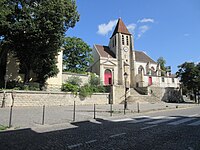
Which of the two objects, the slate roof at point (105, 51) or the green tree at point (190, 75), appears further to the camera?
the slate roof at point (105, 51)

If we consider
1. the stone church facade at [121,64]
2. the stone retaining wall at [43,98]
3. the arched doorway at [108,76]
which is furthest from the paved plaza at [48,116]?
the arched doorway at [108,76]

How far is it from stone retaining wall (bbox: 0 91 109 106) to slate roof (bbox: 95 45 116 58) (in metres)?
16.5

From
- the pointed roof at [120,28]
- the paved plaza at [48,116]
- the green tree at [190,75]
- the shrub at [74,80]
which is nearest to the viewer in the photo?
the paved plaza at [48,116]

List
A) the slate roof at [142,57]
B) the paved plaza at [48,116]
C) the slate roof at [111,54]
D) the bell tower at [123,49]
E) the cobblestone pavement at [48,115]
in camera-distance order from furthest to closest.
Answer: the slate roof at [142,57] → the slate roof at [111,54] → the bell tower at [123,49] → the cobblestone pavement at [48,115] → the paved plaza at [48,116]

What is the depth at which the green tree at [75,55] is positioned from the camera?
38094 millimetres

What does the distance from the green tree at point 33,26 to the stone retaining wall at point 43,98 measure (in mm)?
4426

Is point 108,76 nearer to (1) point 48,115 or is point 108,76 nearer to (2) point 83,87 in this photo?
(2) point 83,87

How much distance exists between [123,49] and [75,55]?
10985mm

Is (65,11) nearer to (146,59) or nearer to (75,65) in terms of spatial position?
(75,65)

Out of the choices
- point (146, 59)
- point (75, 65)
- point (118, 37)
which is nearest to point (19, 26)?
point (75, 65)

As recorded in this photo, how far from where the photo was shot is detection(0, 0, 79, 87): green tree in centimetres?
1808

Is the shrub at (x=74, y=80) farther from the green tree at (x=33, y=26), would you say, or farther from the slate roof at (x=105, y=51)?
the slate roof at (x=105, y=51)

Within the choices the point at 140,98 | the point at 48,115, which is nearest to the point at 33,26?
the point at 48,115

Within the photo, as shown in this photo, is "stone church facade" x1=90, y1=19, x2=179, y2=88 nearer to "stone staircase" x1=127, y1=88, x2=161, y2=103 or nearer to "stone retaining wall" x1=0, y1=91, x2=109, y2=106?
"stone staircase" x1=127, y1=88, x2=161, y2=103
